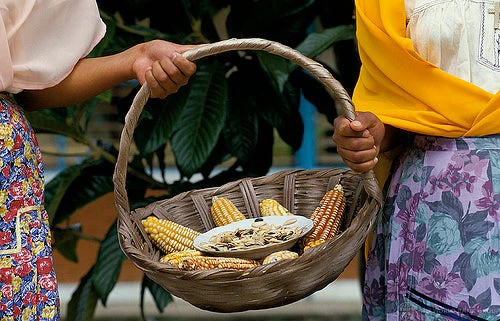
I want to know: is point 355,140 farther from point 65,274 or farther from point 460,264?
point 65,274

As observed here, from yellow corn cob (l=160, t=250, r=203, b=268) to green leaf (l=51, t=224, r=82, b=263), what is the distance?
1690 mm

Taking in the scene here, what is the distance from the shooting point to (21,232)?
1804 mm

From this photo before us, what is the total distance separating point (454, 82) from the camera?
185 cm

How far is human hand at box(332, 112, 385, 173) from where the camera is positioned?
182 cm

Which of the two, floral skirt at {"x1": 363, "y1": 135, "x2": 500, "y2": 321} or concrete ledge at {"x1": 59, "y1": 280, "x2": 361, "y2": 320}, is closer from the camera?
floral skirt at {"x1": 363, "y1": 135, "x2": 500, "y2": 321}

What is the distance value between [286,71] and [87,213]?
3.45m

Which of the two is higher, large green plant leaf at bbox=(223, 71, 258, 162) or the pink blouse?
the pink blouse

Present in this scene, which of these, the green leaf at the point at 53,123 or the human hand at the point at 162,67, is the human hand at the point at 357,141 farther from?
the green leaf at the point at 53,123

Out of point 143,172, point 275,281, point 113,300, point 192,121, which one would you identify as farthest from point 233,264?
point 113,300

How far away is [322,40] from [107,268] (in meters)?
1.09

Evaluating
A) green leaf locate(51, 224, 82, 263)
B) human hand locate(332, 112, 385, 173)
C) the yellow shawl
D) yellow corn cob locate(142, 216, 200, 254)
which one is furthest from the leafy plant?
human hand locate(332, 112, 385, 173)

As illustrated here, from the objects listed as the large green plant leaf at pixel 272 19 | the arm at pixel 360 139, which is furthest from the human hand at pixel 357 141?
the large green plant leaf at pixel 272 19

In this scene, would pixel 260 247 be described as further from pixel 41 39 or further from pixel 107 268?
pixel 107 268

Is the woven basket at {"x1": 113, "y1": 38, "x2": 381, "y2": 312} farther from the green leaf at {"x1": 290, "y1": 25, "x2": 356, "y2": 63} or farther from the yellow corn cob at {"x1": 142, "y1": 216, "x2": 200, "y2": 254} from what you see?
the green leaf at {"x1": 290, "y1": 25, "x2": 356, "y2": 63}
